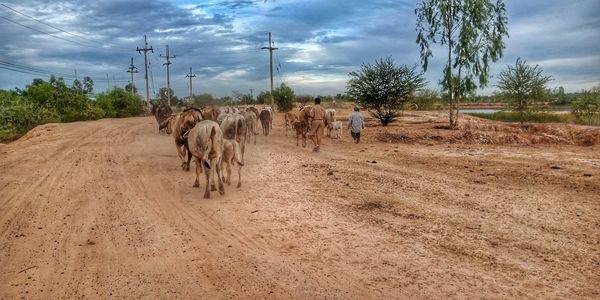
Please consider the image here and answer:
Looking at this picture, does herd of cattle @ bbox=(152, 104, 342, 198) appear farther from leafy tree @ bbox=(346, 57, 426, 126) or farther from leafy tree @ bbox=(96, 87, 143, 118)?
leafy tree @ bbox=(96, 87, 143, 118)

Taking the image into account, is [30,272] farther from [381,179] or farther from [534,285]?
[381,179]

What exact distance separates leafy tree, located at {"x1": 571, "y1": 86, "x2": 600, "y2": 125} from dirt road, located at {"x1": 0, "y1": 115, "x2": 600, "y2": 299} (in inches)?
1022

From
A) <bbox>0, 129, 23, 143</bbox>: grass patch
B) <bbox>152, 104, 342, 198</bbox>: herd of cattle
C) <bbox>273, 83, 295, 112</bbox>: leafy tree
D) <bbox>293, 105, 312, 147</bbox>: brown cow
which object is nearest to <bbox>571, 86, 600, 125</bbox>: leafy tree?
<bbox>293, 105, 312, 147</bbox>: brown cow

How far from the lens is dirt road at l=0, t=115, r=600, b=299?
5.33 metres

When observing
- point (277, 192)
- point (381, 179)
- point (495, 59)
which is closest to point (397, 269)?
point (277, 192)

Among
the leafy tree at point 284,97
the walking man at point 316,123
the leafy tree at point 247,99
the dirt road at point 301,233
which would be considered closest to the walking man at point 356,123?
the walking man at point 316,123

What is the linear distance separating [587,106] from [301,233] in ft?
122

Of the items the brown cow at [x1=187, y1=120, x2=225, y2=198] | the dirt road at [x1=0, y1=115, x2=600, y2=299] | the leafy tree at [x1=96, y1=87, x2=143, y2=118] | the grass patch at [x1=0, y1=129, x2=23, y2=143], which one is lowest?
the dirt road at [x1=0, y1=115, x2=600, y2=299]

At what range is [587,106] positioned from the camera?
1411 inches

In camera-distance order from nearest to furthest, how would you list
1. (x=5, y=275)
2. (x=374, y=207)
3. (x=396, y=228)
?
(x=5, y=275) < (x=396, y=228) < (x=374, y=207)

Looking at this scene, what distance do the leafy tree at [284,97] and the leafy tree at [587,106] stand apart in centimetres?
2900

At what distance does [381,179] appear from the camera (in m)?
11.4

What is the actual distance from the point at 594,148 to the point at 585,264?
14821 millimetres

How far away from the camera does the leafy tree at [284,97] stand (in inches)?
2110
